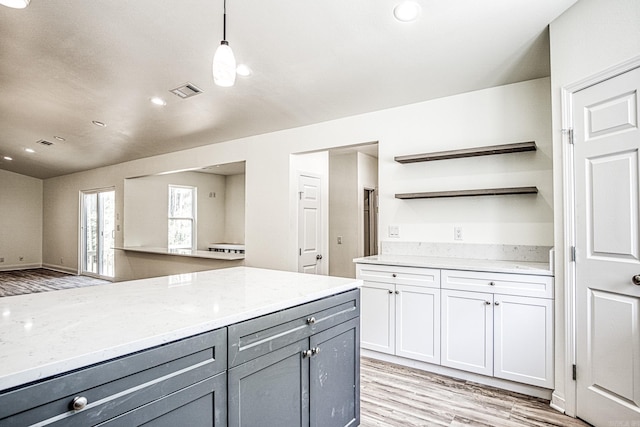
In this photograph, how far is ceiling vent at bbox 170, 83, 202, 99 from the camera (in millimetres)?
3684

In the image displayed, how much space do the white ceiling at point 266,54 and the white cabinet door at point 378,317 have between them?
1.90 meters

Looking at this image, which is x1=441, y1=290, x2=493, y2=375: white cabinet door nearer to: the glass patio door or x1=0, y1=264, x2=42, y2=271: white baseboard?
the glass patio door

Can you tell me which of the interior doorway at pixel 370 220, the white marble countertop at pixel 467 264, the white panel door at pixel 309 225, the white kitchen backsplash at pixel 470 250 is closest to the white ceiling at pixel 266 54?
the white panel door at pixel 309 225

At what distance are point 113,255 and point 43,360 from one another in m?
8.21

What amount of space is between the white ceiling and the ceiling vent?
3.0 inches

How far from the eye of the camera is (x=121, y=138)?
5785 mm

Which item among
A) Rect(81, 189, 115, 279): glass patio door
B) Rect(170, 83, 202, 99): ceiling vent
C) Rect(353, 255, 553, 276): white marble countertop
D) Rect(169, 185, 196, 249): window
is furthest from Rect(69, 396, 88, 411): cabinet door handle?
Rect(81, 189, 115, 279): glass patio door

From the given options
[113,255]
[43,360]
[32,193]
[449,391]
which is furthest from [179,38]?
[32,193]

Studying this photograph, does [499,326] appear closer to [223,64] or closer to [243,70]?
[223,64]

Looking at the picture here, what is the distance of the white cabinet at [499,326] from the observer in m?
2.48

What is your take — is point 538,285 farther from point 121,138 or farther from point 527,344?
point 121,138

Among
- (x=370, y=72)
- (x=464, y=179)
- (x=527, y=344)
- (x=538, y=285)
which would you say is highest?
(x=370, y=72)

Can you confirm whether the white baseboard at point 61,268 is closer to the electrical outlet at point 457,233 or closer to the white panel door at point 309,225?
the white panel door at point 309,225

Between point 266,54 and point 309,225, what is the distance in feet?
8.02
